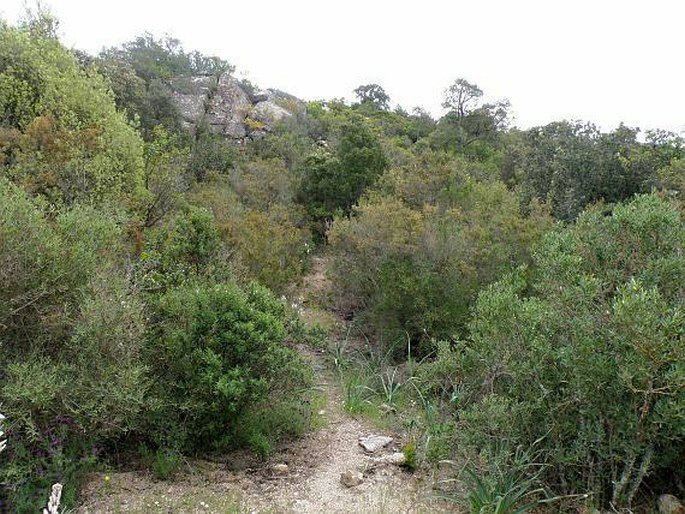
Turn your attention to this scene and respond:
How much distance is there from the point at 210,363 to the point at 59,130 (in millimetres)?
7292

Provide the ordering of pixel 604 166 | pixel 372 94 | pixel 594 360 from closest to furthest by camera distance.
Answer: pixel 594 360 < pixel 604 166 < pixel 372 94

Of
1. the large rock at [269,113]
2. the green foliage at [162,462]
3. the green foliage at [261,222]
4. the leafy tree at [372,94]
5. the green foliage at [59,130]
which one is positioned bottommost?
the green foliage at [162,462]

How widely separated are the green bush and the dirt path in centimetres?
48

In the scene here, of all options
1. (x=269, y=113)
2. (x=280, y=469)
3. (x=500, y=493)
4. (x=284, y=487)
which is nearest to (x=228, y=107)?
(x=269, y=113)

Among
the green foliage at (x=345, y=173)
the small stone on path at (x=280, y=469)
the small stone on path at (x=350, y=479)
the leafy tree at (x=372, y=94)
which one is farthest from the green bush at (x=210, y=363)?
the leafy tree at (x=372, y=94)

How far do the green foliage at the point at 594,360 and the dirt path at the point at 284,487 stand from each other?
1139 millimetres

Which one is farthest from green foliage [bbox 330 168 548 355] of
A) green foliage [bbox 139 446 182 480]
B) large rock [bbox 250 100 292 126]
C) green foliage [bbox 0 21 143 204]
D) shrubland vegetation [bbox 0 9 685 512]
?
large rock [bbox 250 100 292 126]

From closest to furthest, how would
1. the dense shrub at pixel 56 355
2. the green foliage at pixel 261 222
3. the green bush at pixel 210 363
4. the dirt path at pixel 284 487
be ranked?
1. the dense shrub at pixel 56 355
2. the dirt path at pixel 284 487
3. the green bush at pixel 210 363
4. the green foliage at pixel 261 222

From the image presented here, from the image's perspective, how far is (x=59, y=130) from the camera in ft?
35.0

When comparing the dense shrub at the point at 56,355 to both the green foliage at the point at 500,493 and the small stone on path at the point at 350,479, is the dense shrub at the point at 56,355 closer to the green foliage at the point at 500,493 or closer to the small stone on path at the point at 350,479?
the small stone on path at the point at 350,479

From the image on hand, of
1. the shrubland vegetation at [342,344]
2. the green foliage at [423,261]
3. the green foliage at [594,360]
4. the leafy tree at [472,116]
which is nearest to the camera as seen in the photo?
the green foliage at [594,360]

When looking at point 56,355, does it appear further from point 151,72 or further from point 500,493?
point 151,72

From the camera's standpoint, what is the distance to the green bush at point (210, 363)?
242 inches

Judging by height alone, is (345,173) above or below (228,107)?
below
